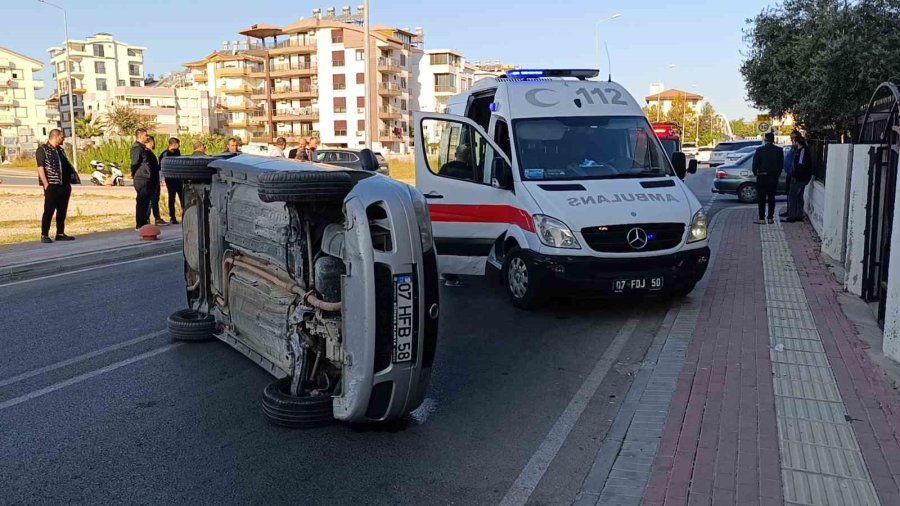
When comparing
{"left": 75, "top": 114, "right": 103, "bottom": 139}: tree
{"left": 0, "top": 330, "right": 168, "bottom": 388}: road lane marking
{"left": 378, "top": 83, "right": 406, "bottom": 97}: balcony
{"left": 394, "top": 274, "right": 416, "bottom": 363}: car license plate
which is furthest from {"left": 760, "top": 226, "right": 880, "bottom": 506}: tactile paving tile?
{"left": 75, "top": 114, "right": 103, "bottom": 139}: tree

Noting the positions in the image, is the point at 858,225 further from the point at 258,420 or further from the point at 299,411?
the point at 258,420

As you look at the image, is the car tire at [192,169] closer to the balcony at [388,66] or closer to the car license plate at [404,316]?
the car license plate at [404,316]

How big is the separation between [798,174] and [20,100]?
408 feet

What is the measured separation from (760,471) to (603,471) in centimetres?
85

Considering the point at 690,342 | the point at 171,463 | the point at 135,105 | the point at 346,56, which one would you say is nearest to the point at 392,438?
the point at 171,463

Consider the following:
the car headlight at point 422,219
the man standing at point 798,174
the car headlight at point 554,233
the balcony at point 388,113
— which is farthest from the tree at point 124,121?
the car headlight at point 422,219

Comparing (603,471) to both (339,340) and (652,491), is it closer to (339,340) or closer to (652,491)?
(652,491)

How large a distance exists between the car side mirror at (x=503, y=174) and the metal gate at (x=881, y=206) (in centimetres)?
380

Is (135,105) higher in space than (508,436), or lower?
higher

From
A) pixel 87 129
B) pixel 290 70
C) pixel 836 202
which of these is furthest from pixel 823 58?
pixel 87 129

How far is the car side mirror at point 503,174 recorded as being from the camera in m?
8.34

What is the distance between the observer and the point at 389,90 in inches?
3460

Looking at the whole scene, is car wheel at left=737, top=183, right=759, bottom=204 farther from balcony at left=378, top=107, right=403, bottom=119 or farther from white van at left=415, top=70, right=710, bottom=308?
balcony at left=378, top=107, right=403, bottom=119

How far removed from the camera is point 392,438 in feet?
15.9
